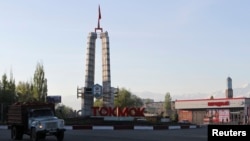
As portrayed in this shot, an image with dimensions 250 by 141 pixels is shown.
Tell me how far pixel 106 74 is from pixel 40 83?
969 inches

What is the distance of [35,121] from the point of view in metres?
23.7

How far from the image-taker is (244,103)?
82312mm

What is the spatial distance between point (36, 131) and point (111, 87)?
42798 mm

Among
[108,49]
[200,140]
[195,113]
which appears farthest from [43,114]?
[195,113]

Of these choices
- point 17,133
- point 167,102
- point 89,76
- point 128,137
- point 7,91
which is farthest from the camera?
point 167,102

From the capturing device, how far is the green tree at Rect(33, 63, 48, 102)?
85275mm

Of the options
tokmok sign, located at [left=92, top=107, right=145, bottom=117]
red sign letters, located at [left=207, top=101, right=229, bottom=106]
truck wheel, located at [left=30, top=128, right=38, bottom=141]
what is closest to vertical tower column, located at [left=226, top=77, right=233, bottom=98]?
red sign letters, located at [left=207, top=101, right=229, bottom=106]

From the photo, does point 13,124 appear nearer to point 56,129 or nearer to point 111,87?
point 56,129

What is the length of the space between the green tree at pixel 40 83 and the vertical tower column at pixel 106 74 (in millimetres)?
20879

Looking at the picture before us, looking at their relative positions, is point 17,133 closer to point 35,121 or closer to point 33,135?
point 33,135

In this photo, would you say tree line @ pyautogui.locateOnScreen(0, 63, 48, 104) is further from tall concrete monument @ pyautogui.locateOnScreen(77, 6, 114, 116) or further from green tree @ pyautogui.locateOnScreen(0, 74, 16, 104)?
tall concrete monument @ pyautogui.locateOnScreen(77, 6, 114, 116)

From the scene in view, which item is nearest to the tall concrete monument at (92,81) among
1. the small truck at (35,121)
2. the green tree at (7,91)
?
the green tree at (7,91)

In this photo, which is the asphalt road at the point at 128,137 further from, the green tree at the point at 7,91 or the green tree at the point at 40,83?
the green tree at the point at 40,83

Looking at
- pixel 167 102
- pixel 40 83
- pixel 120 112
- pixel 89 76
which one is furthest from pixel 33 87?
pixel 167 102
